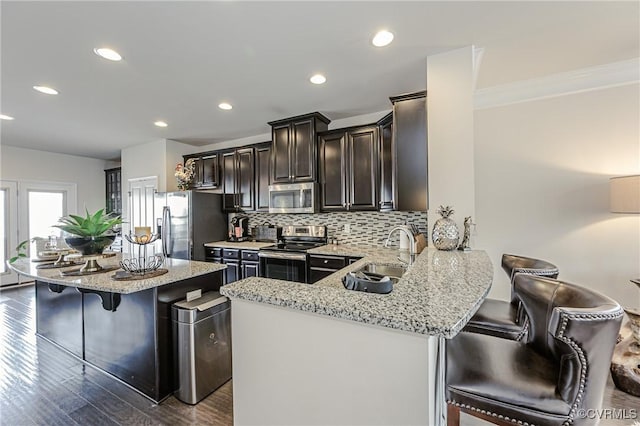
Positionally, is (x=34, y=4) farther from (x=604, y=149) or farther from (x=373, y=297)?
(x=604, y=149)

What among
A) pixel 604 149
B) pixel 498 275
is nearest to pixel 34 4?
pixel 498 275

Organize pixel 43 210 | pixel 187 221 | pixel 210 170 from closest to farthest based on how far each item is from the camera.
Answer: pixel 187 221 → pixel 210 170 → pixel 43 210

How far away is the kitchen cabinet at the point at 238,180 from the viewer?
419 cm

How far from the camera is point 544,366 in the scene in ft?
3.55

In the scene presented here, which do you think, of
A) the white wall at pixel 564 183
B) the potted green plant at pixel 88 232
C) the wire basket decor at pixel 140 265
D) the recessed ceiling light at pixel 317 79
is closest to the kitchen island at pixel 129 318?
the wire basket decor at pixel 140 265

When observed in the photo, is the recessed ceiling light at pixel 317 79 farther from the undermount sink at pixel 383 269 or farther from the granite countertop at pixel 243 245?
the granite countertop at pixel 243 245

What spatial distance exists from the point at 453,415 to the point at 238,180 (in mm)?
3985

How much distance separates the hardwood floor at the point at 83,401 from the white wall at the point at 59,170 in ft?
14.1

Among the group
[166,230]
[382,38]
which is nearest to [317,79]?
[382,38]

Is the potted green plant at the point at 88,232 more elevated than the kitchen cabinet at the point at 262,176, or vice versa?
the kitchen cabinet at the point at 262,176

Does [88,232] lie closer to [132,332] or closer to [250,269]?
[132,332]

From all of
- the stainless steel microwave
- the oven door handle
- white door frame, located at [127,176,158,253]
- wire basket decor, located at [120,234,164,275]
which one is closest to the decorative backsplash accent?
the stainless steel microwave

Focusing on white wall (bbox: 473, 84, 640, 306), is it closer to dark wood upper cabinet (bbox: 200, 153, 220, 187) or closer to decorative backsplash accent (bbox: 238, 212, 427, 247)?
decorative backsplash accent (bbox: 238, 212, 427, 247)

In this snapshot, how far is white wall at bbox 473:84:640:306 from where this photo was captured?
7.77 ft
